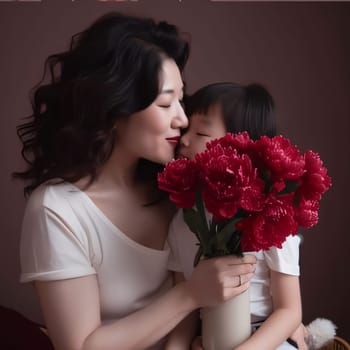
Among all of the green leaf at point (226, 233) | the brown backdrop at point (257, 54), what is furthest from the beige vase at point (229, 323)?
the brown backdrop at point (257, 54)

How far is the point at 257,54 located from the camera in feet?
7.16

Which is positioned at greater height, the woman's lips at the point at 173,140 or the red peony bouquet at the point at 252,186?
the woman's lips at the point at 173,140

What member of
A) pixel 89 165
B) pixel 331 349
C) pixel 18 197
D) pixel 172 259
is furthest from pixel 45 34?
pixel 331 349

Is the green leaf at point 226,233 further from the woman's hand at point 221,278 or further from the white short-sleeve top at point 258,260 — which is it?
the white short-sleeve top at point 258,260

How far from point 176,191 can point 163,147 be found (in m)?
0.26

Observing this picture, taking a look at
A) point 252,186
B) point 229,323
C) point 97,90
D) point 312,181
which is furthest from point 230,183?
point 97,90

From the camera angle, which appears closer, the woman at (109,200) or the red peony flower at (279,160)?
the red peony flower at (279,160)

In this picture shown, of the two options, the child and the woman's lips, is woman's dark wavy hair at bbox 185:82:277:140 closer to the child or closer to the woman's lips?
the child

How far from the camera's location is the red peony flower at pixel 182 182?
1.01m

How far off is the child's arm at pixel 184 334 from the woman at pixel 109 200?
0.11 m

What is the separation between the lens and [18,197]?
7.57 ft

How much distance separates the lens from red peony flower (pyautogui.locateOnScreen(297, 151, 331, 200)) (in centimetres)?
99

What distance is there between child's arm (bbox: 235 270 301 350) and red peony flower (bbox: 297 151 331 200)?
0.28 metres

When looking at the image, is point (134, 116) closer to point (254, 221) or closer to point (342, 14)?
point (254, 221)
